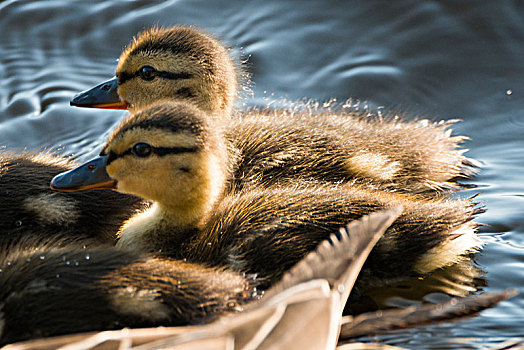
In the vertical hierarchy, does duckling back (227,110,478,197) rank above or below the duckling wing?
above

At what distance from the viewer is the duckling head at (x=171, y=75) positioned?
3.13 meters

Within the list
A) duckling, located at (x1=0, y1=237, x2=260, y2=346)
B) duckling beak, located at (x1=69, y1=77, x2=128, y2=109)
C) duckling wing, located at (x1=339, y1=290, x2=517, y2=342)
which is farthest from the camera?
duckling beak, located at (x1=69, y1=77, x2=128, y2=109)

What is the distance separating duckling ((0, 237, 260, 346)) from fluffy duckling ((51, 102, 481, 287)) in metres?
0.26

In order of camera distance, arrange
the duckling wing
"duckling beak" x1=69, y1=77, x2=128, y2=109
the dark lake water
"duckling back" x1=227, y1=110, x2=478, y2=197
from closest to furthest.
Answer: the duckling wing
"duckling back" x1=227, y1=110, x2=478, y2=197
"duckling beak" x1=69, y1=77, x2=128, y2=109
the dark lake water

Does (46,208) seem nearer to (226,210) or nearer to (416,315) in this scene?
(226,210)

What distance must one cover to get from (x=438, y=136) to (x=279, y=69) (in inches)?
42.7

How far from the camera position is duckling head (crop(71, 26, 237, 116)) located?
3.13 metres

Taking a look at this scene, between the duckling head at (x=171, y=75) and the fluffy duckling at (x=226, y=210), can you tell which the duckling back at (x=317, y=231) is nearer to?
the fluffy duckling at (x=226, y=210)

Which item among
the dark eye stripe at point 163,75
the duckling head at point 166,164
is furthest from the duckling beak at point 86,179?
the dark eye stripe at point 163,75

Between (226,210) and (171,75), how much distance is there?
2.58 ft

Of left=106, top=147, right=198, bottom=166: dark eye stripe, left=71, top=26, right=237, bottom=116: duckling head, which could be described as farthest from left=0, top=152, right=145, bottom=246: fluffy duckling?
left=71, top=26, right=237, bottom=116: duckling head

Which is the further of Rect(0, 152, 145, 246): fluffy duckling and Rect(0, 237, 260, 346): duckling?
Rect(0, 152, 145, 246): fluffy duckling

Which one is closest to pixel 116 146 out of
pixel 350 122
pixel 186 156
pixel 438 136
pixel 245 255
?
pixel 186 156

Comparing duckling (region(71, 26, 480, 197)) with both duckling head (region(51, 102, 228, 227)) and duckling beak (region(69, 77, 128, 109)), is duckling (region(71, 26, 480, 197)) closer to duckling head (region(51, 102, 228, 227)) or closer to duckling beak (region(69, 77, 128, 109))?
duckling beak (region(69, 77, 128, 109))
